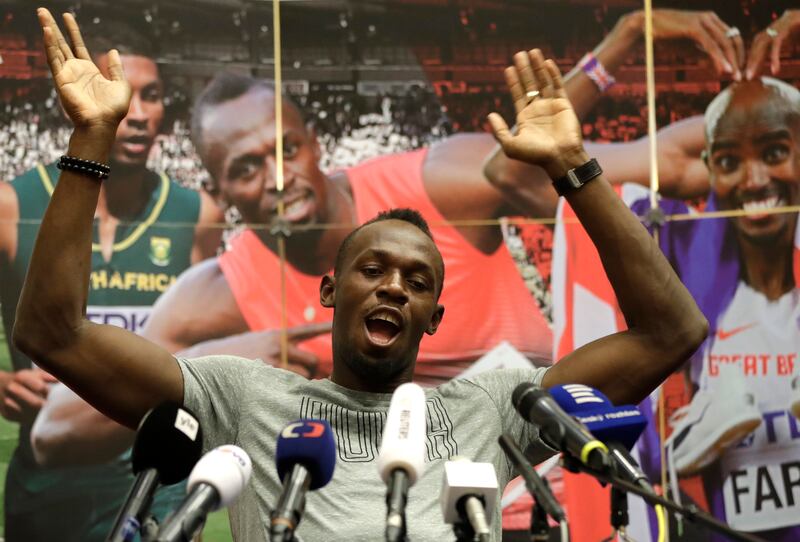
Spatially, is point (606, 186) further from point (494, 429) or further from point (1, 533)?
point (1, 533)

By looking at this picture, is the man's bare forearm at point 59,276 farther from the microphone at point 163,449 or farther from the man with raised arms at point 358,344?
the microphone at point 163,449

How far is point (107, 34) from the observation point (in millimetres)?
3932

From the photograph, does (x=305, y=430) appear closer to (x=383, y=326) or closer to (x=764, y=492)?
(x=383, y=326)

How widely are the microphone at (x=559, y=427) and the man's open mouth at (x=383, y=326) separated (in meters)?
0.58

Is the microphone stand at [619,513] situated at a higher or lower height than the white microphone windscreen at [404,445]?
lower

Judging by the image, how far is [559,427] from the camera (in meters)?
1.19

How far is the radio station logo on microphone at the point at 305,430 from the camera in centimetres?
114

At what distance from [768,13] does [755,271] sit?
1157 mm

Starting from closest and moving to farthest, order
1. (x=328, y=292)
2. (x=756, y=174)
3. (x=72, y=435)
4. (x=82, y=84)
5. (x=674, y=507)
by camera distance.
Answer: (x=674, y=507), (x=82, y=84), (x=328, y=292), (x=72, y=435), (x=756, y=174)

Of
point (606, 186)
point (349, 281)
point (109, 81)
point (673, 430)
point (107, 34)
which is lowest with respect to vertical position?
point (673, 430)

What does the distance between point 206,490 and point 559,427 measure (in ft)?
1.47

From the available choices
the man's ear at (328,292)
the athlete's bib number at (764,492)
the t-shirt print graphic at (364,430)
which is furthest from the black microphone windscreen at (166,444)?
the athlete's bib number at (764,492)

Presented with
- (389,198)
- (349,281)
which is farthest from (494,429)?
(389,198)

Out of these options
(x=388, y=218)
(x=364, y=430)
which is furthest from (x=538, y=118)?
(x=364, y=430)
